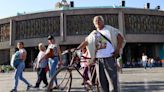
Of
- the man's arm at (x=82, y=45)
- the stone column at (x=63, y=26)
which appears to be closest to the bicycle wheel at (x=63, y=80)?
the man's arm at (x=82, y=45)

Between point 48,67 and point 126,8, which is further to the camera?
point 126,8

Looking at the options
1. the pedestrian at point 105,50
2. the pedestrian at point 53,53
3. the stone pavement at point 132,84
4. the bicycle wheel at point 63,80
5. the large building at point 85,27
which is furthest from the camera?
the large building at point 85,27

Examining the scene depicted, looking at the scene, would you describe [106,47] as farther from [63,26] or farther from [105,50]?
[63,26]

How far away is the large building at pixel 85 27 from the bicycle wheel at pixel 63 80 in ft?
171

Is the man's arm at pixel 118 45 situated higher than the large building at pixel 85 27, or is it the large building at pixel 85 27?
the man's arm at pixel 118 45

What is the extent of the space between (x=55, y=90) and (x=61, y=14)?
53.2m

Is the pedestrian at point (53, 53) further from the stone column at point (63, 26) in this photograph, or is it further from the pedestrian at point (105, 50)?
the stone column at point (63, 26)

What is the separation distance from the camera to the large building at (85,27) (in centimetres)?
6031

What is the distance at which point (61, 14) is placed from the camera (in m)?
60.3

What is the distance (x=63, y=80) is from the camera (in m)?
7.56

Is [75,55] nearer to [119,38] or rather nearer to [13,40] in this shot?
[119,38]

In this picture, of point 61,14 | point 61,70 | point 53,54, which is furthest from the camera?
point 61,14

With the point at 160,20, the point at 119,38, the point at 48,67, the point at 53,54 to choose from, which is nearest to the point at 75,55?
the point at 119,38

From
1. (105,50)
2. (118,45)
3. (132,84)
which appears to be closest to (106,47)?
(105,50)
